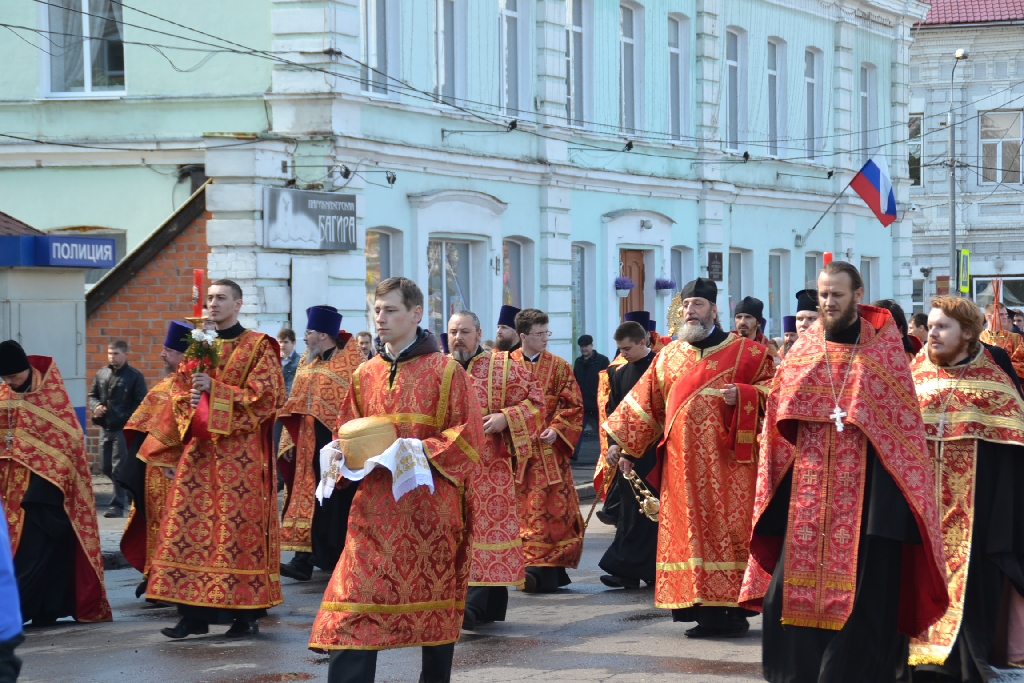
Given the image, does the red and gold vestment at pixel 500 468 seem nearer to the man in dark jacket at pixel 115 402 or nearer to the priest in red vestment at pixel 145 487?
the priest in red vestment at pixel 145 487

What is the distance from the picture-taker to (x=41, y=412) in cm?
926

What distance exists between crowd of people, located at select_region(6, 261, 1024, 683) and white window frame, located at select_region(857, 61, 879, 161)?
1979 cm

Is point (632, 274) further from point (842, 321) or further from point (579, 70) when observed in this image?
point (842, 321)

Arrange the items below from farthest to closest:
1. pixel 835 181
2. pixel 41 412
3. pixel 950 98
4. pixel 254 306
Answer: pixel 950 98, pixel 835 181, pixel 254 306, pixel 41 412

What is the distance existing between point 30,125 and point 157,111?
1.53 metres

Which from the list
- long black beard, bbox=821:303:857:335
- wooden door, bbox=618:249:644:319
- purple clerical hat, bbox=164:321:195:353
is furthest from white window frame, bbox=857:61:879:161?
long black beard, bbox=821:303:857:335

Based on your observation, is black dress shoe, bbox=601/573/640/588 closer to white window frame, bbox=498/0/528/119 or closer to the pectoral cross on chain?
the pectoral cross on chain

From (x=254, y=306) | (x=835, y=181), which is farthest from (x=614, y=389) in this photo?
(x=835, y=181)

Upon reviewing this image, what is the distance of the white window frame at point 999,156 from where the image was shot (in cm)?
3931

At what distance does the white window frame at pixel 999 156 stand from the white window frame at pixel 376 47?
24.4m

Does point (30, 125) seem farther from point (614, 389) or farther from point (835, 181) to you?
point (835, 181)

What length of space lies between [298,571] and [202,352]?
3.02 meters

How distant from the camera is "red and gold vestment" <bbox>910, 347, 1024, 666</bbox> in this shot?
7.32 m

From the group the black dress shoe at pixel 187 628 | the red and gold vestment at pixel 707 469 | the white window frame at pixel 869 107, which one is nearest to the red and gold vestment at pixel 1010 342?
the red and gold vestment at pixel 707 469
